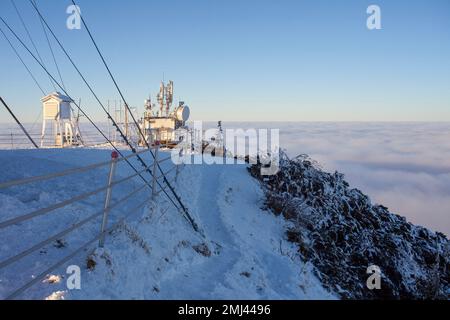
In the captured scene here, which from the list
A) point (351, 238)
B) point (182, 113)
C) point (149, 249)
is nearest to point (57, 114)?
point (182, 113)

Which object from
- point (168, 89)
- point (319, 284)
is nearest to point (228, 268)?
point (319, 284)

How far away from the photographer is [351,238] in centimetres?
1278

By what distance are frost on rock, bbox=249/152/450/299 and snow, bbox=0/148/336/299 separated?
2.88 feet

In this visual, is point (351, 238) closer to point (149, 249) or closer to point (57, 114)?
point (149, 249)

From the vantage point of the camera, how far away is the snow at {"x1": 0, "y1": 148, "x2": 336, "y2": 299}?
17.2 ft

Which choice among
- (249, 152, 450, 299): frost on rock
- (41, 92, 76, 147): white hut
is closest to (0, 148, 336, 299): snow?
(249, 152, 450, 299): frost on rock

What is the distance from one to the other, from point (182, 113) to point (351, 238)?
63.8 ft

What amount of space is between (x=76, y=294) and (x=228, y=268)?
11.1 feet

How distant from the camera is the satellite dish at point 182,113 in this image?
1130 inches

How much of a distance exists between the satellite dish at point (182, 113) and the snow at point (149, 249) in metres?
16.6

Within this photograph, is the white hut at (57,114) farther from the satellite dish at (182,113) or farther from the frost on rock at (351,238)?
the frost on rock at (351,238)

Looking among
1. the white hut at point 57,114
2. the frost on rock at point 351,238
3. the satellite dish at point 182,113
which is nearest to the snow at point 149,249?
the frost on rock at point 351,238

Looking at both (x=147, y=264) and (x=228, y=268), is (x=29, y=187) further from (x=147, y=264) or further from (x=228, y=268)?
Result: (x=228, y=268)

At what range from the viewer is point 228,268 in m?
7.24
